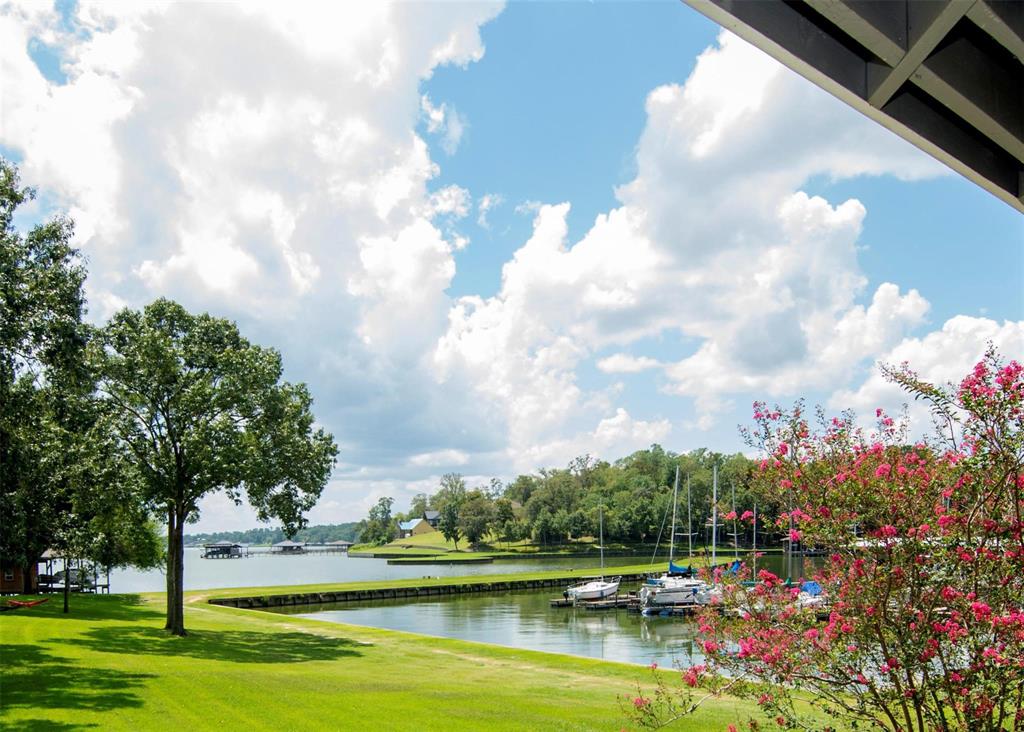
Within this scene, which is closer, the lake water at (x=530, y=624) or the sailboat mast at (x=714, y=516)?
the sailboat mast at (x=714, y=516)

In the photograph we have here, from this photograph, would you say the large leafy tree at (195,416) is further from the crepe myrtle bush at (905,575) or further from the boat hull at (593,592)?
the boat hull at (593,592)

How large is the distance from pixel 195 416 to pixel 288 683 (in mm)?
11263

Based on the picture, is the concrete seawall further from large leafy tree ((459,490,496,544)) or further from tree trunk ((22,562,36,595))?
large leafy tree ((459,490,496,544))

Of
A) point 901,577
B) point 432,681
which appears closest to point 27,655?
point 432,681

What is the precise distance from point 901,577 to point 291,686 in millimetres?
14242

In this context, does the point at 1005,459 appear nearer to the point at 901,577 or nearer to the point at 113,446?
the point at 901,577

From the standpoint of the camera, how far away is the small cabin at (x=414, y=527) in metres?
187

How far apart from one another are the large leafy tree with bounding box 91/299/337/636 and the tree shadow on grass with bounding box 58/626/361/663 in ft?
4.79

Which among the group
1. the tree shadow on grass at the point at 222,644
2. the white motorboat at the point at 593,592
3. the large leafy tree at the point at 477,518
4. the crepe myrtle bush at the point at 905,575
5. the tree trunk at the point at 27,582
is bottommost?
the large leafy tree at the point at 477,518

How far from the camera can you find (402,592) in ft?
201

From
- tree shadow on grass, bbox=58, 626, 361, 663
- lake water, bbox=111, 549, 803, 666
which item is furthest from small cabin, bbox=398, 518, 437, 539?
tree shadow on grass, bbox=58, 626, 361, 663

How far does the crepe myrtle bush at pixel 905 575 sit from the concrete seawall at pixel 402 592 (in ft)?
152

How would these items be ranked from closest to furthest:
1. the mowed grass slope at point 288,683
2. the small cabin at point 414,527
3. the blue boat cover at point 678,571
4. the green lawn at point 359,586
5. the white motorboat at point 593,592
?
the mowed grass slope at point 288,683 < the white motorboat at point 593,592 < the green lawn at point 359,586 < the blue boat cover at point 678,571 < the small cabin at point 414,527

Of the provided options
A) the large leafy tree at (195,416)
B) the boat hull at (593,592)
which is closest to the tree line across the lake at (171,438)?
the large leafy tree at (195,416)
